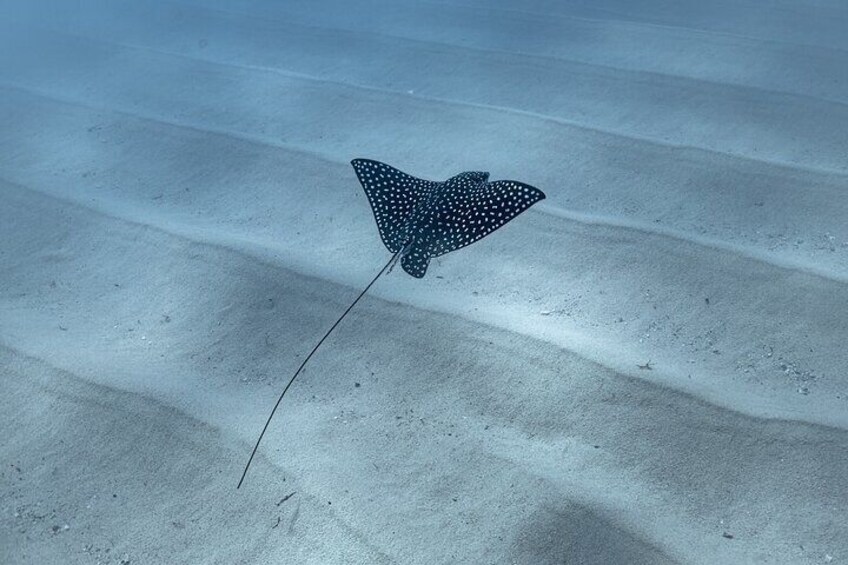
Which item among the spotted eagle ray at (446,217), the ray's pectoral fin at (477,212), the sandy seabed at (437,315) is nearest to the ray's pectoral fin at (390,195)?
the spotted eagle ray at (446,217)

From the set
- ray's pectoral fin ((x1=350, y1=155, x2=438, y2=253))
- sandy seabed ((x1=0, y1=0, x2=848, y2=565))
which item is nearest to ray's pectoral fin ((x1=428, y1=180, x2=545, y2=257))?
ray's pectoral fin ((x1=350, y1=155, x2=438, y2=253))

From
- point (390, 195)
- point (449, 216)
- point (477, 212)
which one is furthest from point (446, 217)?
point (390, 195)

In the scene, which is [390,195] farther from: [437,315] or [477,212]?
[437,315]

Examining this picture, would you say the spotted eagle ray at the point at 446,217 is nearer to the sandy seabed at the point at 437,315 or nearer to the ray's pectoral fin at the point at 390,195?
the ray's pectoral fin at the point at 390,195

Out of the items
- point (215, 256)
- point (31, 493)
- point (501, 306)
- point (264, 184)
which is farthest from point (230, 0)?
point (31, 493)

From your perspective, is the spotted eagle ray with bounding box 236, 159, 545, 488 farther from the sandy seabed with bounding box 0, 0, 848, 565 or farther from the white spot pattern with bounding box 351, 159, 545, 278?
the sandy seabed with bounding box 0, 0, 848, 565
